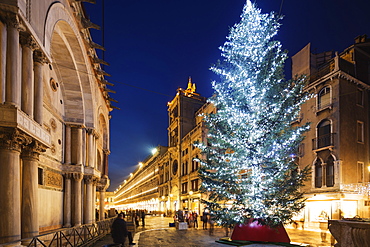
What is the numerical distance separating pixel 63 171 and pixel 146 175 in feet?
236

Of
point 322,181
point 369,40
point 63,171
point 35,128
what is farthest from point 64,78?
point 369,40

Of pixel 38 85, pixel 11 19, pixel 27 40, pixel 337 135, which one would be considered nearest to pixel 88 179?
pixel 38 85

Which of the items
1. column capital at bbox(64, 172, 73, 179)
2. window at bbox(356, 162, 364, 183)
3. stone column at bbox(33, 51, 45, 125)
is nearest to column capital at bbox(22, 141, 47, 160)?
stone column at bbox(33, 51, 45, 125)

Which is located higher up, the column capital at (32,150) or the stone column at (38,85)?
the stone column at (38,85)

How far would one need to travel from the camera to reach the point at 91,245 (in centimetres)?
1427

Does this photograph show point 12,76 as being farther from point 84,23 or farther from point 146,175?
point 146,175

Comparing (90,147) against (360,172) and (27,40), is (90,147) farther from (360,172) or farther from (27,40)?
(360,172)

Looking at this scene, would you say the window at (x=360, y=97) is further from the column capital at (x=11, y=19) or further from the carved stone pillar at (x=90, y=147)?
the column capital at (x=11, y=19)

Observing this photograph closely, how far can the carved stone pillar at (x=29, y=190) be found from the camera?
898 cm

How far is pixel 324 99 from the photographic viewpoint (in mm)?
23859

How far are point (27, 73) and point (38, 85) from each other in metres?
1.35

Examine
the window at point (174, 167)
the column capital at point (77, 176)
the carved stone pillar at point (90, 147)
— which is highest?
the carved stone pillar at point (90, 147)

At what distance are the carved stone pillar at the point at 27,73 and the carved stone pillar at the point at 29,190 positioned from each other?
1270 millimetres

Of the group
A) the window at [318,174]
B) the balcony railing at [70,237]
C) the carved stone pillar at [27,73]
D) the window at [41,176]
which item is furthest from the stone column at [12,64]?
the window at [318,174]
